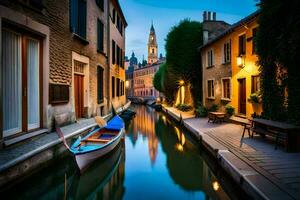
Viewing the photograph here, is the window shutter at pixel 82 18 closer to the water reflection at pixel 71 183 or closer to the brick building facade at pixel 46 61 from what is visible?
the brick building facade at pixel 46 61

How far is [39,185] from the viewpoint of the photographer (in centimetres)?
538

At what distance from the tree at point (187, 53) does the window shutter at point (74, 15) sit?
41.6 ft

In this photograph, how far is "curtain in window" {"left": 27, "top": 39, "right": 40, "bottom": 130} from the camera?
23.6ft

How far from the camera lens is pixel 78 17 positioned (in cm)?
1105

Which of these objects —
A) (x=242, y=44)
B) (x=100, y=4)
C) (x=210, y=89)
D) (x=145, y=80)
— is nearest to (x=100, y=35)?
(x=100, y=4)

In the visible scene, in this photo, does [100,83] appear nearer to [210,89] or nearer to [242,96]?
[210,89]

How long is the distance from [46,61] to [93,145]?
10.9ft

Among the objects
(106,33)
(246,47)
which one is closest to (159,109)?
(106,33)

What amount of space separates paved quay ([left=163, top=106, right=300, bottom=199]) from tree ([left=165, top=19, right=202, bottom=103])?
540 inches

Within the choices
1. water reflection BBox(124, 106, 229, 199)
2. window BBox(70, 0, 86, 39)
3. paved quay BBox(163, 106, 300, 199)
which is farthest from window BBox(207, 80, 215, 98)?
window BBox(70, 0, 86, 39)

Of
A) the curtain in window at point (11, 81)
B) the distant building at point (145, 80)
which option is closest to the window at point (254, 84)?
the curtain in window at point (11, 81)

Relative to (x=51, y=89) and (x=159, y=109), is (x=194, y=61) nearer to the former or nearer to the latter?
(x=159, y=109)

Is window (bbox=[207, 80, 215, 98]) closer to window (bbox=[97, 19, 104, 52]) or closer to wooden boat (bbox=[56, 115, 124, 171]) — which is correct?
window (bbox=[97, 19, 104, 52])

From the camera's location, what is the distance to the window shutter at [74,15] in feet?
32.7
